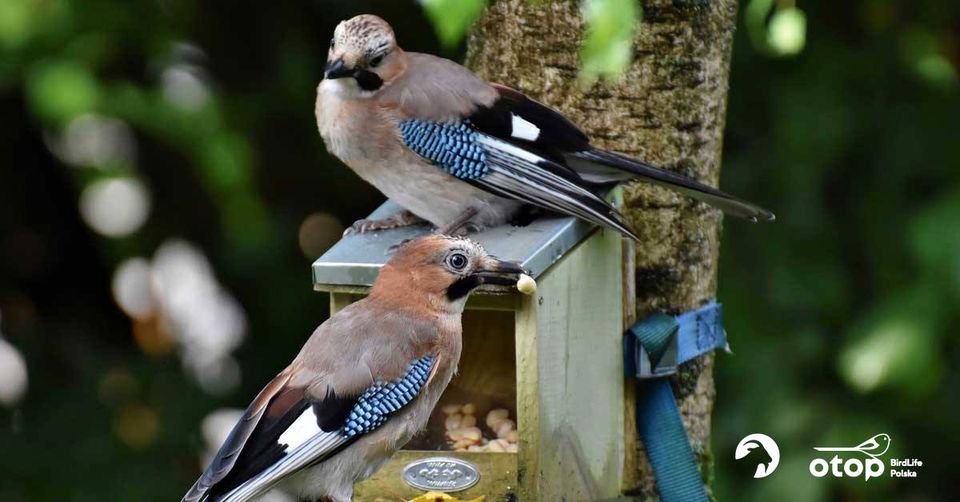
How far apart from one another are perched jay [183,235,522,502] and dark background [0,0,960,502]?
1715mm

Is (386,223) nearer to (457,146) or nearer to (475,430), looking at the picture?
(457,146)

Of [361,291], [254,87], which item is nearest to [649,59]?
[361,291]

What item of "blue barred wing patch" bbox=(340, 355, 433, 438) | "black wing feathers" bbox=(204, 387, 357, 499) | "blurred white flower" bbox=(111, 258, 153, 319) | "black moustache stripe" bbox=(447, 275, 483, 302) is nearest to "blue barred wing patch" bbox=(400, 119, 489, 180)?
"black moustache stripe" bbox=(447, 275, 483, 302)

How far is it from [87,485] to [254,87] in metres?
1.57

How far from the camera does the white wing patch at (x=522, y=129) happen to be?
12.1 feet

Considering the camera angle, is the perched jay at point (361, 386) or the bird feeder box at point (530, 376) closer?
the perched jay at point (361, 386)

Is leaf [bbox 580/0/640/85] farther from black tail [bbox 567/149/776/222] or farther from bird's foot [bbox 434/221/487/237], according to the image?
bird's foot [bbox 434/221/487/237]

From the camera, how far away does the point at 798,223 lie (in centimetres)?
541

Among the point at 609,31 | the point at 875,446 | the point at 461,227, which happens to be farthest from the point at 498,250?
the point at 875,446

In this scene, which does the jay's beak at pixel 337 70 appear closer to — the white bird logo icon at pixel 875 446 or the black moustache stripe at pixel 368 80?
the black moustache stripe at pixel 368 80

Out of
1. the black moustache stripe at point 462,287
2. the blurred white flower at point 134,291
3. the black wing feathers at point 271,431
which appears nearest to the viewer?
the black wing feathers at point 271,431

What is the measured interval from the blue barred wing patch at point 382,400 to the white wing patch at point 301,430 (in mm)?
65

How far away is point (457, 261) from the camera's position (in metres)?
3.48

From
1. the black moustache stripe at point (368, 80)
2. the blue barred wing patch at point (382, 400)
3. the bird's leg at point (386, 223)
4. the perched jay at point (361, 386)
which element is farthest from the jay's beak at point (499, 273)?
the black moustache stripe at point (368, 80)
